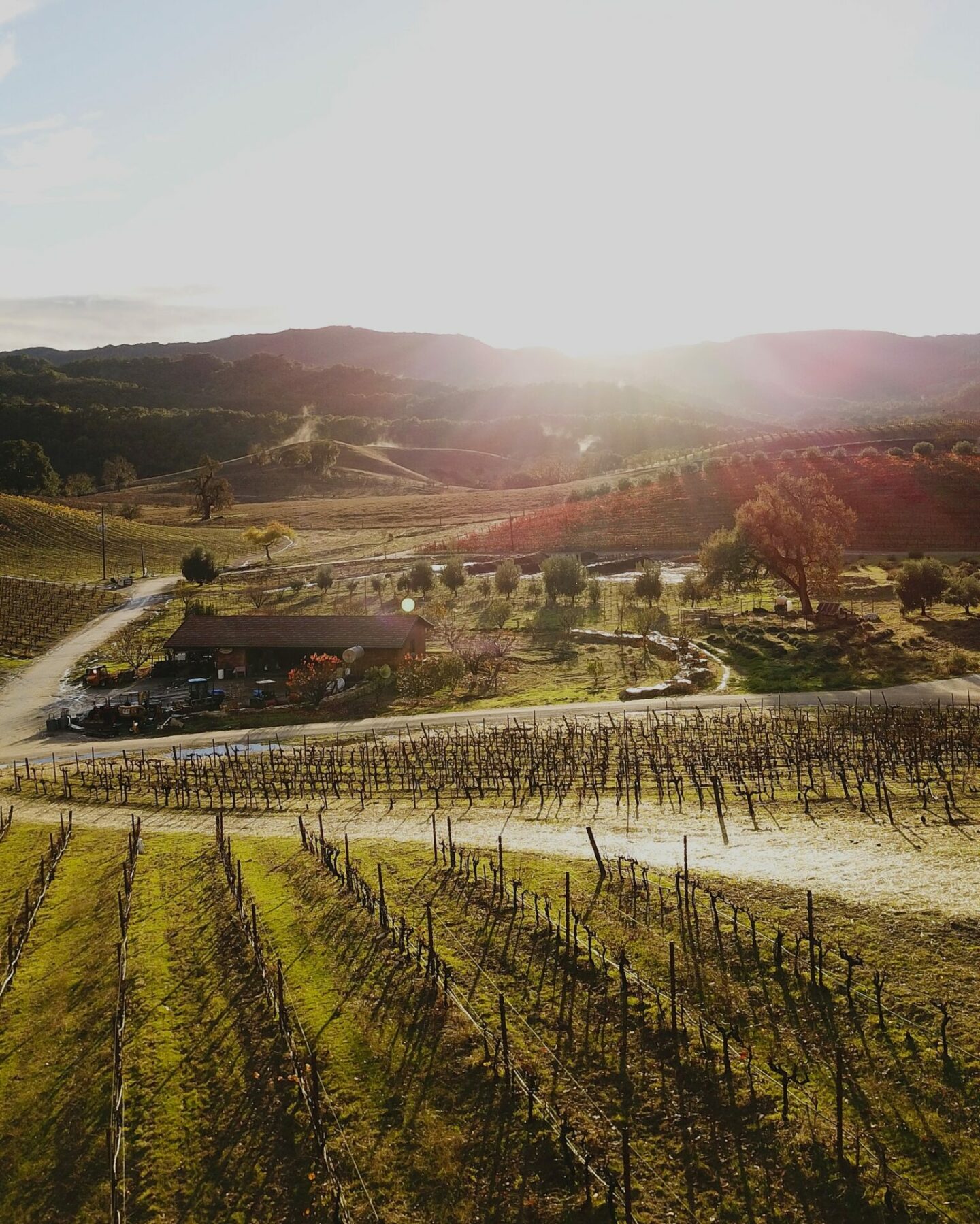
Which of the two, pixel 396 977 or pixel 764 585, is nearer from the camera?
pixel 396 977

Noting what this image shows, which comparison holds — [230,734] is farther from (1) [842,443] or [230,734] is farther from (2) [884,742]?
Answer: (1) [842,443]

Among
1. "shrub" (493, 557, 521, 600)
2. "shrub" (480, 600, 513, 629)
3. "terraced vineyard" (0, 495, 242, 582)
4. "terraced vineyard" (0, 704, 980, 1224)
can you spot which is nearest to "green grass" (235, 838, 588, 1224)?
"terraced vineyard" (0, 704, 980, 1224)

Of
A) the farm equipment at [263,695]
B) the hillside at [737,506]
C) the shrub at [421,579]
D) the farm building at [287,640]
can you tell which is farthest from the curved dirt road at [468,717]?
the hillside at [737,506]

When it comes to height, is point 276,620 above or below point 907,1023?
below

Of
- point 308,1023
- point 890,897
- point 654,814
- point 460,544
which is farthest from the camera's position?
point 460,544

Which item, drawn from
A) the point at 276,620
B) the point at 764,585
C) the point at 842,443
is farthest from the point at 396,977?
the point at 842,443

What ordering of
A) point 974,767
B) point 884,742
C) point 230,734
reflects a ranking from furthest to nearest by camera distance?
point 230,734
point 884,742
point 974,767
